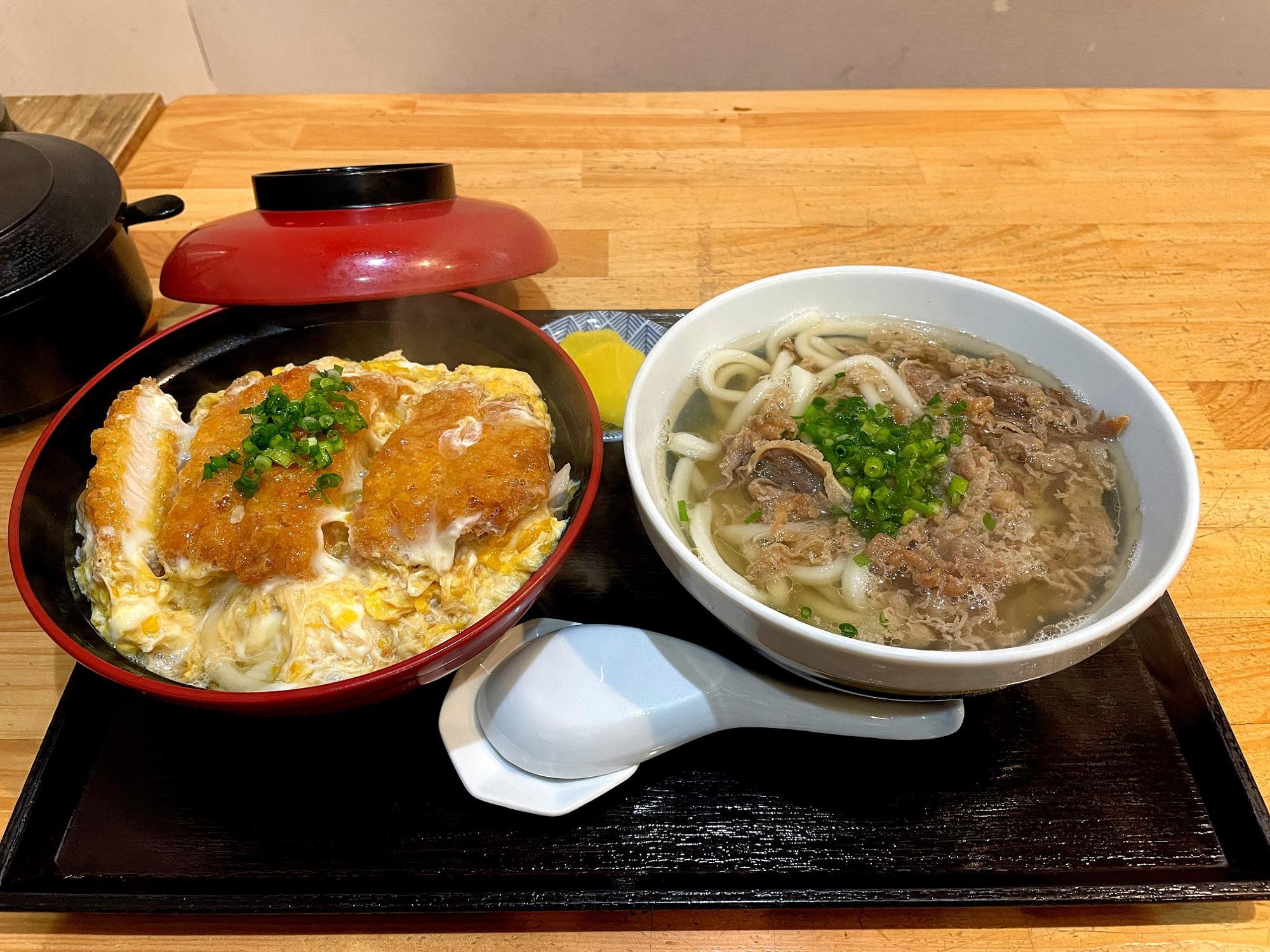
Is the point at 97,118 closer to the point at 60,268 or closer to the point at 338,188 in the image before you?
the point at 60,268

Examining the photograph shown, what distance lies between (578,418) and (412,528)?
0.42 m

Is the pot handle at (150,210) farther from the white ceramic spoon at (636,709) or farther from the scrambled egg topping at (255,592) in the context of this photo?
the white ceramic spoon at (636,709)

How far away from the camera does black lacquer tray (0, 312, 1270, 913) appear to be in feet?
3.81

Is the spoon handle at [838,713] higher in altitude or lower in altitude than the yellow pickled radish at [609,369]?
lower

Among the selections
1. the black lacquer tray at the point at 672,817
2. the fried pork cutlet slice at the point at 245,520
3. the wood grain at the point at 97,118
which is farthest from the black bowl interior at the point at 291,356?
the wood grain at the point at 97,118

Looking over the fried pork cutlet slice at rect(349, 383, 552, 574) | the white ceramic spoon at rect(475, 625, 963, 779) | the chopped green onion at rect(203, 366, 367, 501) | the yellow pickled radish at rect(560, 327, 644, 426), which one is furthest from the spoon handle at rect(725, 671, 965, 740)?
the chopped green onion at rect(203, 366, 367, 501)

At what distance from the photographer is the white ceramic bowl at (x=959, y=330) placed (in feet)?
3.51

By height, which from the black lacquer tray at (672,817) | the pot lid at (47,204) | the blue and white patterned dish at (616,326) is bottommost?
the black lacquer tray at (672,817)

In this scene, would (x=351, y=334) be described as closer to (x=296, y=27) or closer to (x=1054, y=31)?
(x=296, y=27)

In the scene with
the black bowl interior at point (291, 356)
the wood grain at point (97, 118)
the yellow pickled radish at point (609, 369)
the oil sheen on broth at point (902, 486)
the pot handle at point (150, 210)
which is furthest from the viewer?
the wood grain at point (97, 118)

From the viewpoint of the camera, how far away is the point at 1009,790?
127cm

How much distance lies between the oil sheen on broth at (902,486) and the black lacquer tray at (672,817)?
199 mm

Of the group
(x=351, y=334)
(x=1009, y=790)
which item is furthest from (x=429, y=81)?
(x=1009, y=790)

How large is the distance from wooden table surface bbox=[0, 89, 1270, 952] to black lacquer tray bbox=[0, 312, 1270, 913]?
16cm
